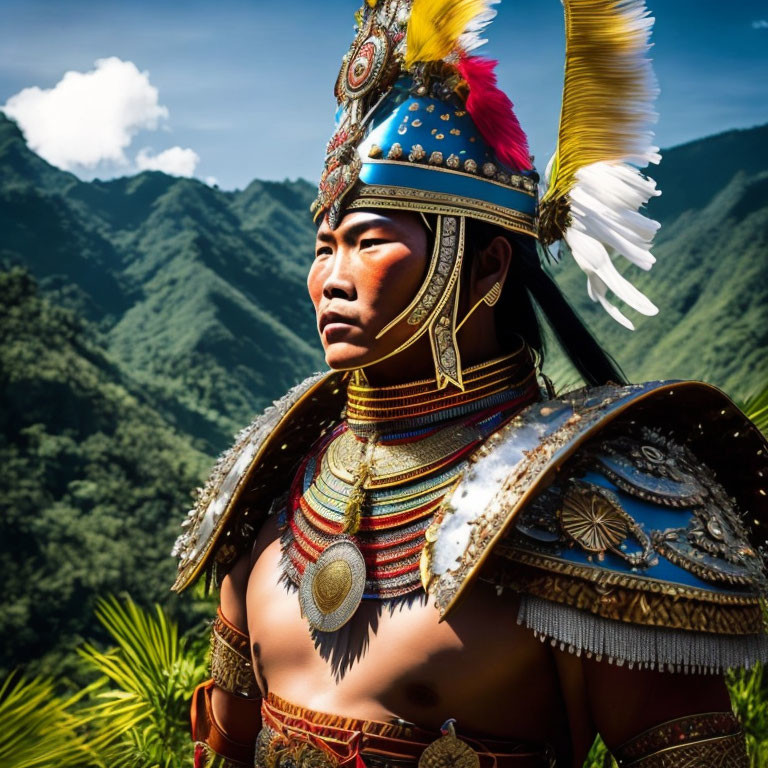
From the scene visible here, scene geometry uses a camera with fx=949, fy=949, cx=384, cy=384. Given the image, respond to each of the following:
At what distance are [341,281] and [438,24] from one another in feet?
1.81

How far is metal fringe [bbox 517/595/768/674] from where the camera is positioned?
60.2 inches

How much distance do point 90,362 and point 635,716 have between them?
12107mm

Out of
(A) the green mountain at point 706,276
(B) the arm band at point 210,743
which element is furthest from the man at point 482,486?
(A) the green mountain at point 706,276

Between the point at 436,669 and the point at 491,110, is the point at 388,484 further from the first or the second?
the point at 491,110

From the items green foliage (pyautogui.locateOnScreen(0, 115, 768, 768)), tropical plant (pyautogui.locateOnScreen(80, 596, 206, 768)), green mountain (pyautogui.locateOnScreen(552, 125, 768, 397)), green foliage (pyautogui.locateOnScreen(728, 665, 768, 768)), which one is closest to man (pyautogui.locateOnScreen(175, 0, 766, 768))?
green foliage (pyautogui.locateOnScreen(0, 115, 768, 768))

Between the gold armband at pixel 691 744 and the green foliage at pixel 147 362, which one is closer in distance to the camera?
the gold armband at pixel 691 744

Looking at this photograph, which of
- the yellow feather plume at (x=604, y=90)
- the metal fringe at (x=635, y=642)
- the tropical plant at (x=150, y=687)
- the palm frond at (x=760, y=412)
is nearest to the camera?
the metal fringe at (x=635, y=642)

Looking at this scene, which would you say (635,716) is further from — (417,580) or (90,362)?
(90,362)

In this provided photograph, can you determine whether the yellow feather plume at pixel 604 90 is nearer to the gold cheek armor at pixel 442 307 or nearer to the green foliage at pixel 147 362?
the gold cheek armor at pixel 442 307

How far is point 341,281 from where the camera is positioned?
1860mm

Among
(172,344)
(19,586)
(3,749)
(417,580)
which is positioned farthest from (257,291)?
(417,580)

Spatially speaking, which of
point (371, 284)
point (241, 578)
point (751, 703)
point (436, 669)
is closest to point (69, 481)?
point (751, 703)

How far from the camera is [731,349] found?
5539mm

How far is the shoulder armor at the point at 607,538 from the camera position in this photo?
5.06 ft
